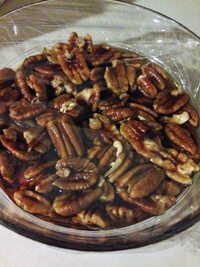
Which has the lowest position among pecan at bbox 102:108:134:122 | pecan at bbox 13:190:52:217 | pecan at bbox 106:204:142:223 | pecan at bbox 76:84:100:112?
pecan at bbox 106:204:142:223

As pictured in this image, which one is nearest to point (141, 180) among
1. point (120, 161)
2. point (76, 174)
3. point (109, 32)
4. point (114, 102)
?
point (120, 161)

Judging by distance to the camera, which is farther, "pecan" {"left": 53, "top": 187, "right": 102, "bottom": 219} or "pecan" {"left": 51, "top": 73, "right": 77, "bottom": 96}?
"pecan" {"left": 51, "top": 73, "right": 77, "bottom": 96}

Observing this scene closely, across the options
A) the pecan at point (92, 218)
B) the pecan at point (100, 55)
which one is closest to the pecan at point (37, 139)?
the pecan at point (92, 218)

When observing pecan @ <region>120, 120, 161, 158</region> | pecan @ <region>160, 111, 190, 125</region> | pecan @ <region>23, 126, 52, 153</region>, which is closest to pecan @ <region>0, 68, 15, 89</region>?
pecan @ <region>23, 126, 52, 153</region>

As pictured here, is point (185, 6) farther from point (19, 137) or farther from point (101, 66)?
point (19, 137)

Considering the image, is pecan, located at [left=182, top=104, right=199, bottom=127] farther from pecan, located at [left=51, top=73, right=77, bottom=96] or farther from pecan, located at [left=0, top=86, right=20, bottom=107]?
pecan, located at [left=0, top=86, right=20, bottom=107]

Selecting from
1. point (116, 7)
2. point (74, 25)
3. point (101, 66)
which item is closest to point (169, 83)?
point (101, 66)

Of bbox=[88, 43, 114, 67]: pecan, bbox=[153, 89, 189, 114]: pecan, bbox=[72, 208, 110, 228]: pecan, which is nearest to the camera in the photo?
bbox=[72, 208, 110, 228]: pecan
